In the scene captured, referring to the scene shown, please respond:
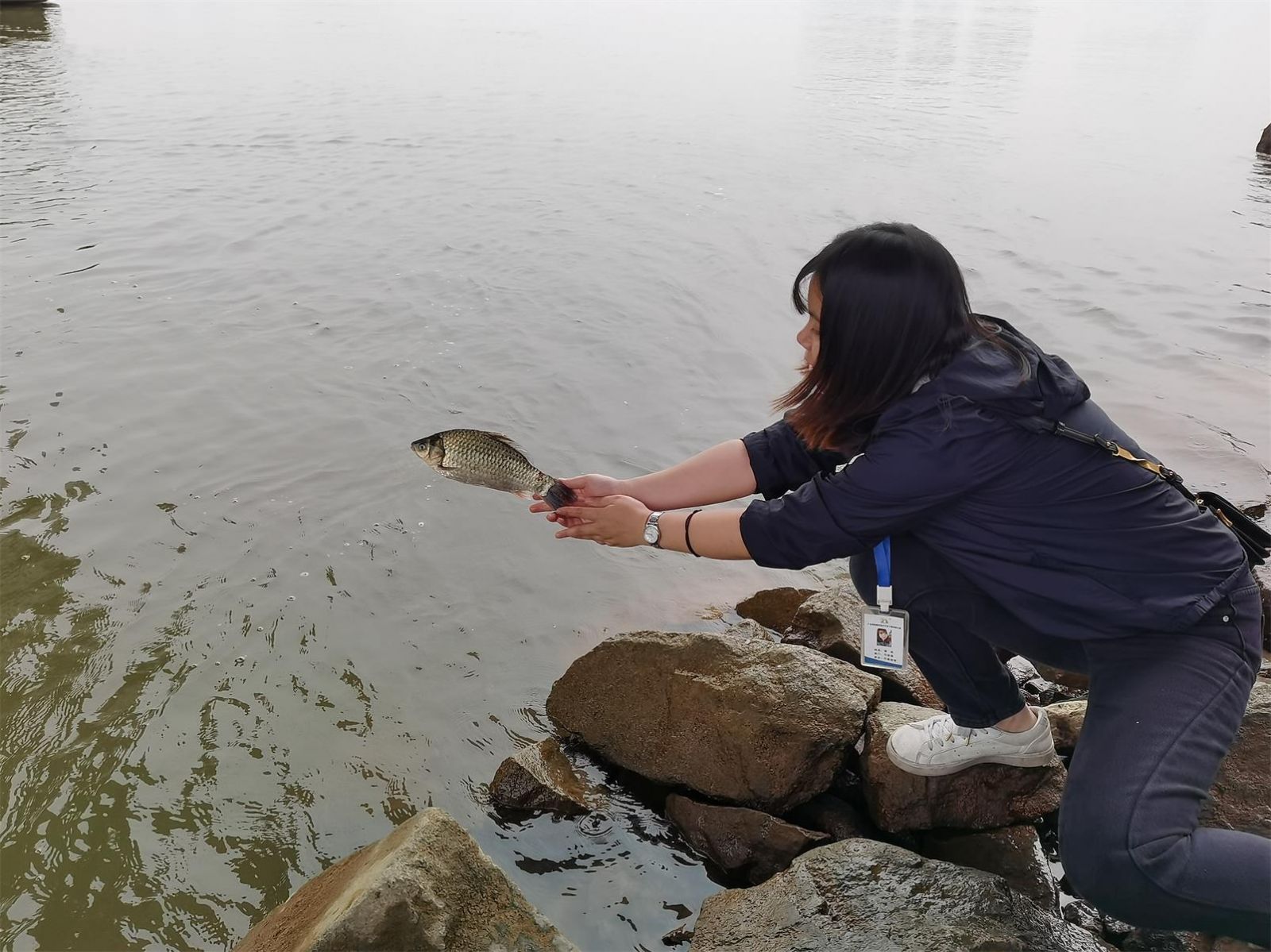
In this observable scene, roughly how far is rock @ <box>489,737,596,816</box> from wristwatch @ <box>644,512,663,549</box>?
991 millimetres

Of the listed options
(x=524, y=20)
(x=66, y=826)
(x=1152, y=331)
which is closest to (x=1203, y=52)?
(x=524, y=20)

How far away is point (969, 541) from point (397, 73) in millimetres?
22397

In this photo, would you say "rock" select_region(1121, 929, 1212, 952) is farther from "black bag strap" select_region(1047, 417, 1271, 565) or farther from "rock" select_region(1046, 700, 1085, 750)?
"black bag strap" select_region(1047, 417, 1271, 565)

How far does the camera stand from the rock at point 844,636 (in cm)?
410

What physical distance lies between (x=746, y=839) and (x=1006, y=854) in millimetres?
851

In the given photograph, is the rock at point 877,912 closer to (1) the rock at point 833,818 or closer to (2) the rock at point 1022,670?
(1) the rock at point 833,818

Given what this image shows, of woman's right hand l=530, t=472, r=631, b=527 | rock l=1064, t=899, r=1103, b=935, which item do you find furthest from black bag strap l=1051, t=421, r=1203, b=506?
woman's right hand l=530, t=472, r=631, b=527

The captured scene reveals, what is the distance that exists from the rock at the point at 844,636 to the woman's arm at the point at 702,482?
934 mm

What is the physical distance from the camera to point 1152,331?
9.01 m

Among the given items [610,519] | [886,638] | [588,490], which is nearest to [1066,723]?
[886,638]

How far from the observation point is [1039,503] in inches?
107

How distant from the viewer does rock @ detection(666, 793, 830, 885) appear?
10.9ft

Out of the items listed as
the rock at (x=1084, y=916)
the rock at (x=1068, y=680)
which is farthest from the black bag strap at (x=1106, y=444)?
the rock at (x=1068, y=680)

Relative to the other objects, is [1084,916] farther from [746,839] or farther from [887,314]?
[887,314]
